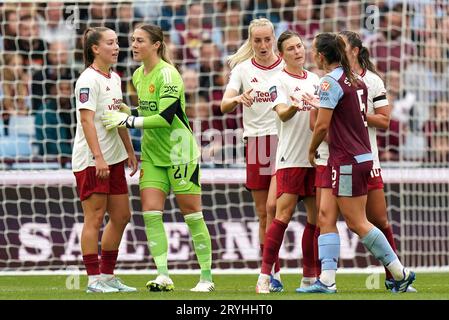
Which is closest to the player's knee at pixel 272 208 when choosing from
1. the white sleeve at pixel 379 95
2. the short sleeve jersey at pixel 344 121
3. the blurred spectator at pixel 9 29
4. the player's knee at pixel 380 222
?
the player's knee at pixel 380 222

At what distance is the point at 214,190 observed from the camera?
12.1 m

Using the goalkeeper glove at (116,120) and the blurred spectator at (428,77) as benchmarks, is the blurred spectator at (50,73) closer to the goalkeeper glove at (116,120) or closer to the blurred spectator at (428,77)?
the blurred spectator at (428,77)

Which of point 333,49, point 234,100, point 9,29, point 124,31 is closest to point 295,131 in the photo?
point 234,100

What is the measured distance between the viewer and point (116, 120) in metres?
8.66

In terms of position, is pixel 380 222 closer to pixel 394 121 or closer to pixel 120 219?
pixel 120 219

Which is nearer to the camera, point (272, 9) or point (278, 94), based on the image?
point (278, 94)

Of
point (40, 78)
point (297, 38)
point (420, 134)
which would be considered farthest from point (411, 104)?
point (297, 38)

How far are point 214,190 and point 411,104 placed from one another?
9.38 feet

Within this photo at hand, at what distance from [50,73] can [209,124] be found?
187 cm

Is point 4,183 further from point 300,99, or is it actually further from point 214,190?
point 300,99

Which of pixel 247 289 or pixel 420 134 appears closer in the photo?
pixel 247 289

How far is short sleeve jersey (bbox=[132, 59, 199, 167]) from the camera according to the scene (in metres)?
8.75

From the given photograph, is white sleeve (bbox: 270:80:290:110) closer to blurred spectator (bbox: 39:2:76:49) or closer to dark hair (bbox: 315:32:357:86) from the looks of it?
dark hair (bbox: 315:32:357:86)

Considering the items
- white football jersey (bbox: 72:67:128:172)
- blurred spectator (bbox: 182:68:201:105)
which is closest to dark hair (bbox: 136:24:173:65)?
white football jersey (bbox: 72:67:128:172)
